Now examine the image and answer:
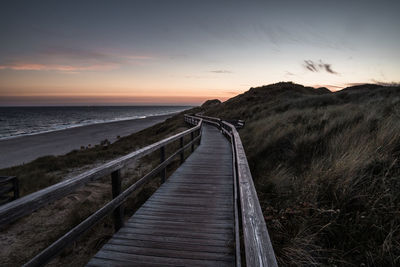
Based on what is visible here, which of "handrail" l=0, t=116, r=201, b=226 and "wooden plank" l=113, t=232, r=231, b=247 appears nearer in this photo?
"handrail" l=0, t=116, r=201, b=226

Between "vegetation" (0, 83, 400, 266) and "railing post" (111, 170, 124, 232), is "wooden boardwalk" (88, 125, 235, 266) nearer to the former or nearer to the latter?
"railing post" (111, 170, 124, 232)

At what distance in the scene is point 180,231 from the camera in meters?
3.40

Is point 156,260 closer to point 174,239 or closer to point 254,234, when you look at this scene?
point 174,239

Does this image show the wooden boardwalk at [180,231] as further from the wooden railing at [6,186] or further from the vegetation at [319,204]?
the wooden railing at [6,186]

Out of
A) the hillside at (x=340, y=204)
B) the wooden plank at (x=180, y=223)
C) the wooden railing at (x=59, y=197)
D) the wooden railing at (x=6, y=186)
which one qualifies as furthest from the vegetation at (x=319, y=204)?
the wooden railing at (x=6, y=186)

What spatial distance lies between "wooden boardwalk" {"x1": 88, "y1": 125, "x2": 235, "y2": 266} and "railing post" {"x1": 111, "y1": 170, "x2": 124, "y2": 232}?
99 mm

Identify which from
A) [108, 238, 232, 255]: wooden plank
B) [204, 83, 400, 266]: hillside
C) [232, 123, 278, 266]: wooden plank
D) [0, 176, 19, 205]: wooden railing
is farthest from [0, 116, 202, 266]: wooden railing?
[0, 176, 19, 205]: wooden railing

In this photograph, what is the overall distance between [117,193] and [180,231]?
42.8 inches

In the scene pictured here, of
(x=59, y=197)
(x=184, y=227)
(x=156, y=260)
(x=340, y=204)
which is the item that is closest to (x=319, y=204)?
(x=340, y=204)

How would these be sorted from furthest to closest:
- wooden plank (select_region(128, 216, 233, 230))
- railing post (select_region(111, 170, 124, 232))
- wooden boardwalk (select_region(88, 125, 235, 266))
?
1. wooden plank (select_region(128, 216, 233, 230))
2. railing post (select_region(111, 170, 124, 232))
3. wooden boardwalk (select_region(88, 125, 235, 266))

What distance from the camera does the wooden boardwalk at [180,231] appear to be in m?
2.75

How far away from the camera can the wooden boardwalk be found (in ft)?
9.01

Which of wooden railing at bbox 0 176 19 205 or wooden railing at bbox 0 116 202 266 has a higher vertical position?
wooden railing at bbox 0 116 202 266

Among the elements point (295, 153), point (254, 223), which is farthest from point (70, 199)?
point (254, 223)
